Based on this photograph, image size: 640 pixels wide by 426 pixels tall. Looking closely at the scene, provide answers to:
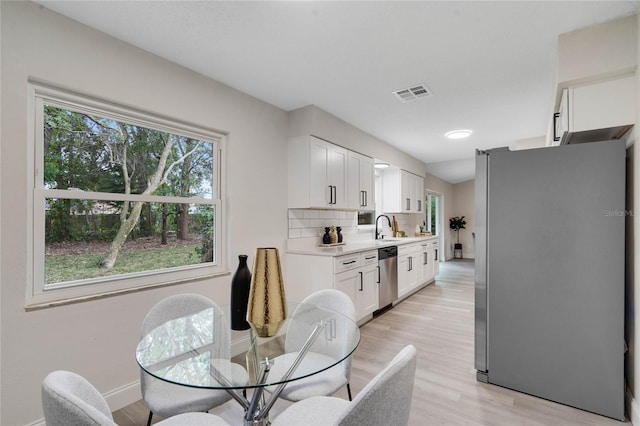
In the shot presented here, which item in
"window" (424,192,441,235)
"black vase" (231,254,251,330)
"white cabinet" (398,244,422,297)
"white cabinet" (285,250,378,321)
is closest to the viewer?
"black vase" (231,254,251,330)

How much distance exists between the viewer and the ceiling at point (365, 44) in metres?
1.81

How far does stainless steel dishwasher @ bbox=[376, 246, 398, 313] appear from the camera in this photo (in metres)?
3.92

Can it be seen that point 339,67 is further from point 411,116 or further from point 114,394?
point 114,394

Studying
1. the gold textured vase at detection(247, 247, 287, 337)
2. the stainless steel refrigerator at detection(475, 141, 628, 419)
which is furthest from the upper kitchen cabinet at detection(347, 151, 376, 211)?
the gold textured vase at detection(247, 247, 287, 337)

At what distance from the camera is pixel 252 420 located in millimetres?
1348

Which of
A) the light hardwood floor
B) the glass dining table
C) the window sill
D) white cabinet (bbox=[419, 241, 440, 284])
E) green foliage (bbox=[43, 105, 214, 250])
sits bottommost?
the light hardwood floor

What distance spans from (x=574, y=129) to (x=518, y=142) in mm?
3134

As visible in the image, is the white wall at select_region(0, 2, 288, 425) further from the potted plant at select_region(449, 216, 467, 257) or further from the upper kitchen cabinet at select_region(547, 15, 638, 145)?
the potted plant at select_region(449, 216, 467, 257)

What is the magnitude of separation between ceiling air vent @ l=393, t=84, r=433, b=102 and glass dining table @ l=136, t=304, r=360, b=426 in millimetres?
2309

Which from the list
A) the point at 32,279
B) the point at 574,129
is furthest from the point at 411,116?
the point at 32,279

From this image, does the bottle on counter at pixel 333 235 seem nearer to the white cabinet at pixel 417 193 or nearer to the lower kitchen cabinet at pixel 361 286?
the lower kitchen cabinet at pixel 361 286

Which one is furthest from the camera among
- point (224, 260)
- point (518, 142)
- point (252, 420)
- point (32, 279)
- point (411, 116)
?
point (518, 142)

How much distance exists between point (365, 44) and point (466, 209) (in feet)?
30.4

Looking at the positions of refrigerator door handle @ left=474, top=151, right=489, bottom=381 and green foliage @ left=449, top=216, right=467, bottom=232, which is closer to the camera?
refrigerator door handle @ left=474, top=151, right=489, bottom=381
